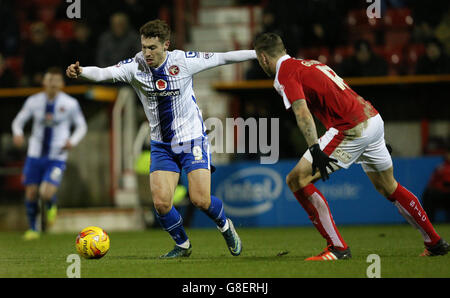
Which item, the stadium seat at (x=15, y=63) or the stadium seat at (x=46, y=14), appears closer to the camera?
the stadium seat at (x=15, y=63)

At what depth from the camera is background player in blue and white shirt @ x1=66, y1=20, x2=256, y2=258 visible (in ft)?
23.6

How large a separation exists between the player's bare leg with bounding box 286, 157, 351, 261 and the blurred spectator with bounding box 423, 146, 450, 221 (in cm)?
666

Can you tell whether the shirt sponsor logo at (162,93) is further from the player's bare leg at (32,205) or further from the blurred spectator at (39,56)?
the blurred spectator at (39,56)

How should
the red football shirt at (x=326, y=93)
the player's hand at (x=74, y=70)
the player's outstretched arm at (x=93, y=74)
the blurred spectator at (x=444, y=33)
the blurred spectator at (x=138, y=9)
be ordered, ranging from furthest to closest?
the blurred spectator at (x=138, y=9)
the blurred spectator at (x=444, y=33)
the player's outstretched arm at (x=93, y=74)
the player's hand at (x=74, y=70)
the red football shirt at (x=326, y=93)

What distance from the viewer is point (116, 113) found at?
1562 cm

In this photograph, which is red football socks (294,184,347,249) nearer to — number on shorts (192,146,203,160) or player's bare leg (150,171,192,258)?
number on shorts (192,146,203,160)

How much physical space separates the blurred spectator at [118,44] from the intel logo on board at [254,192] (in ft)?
11.3

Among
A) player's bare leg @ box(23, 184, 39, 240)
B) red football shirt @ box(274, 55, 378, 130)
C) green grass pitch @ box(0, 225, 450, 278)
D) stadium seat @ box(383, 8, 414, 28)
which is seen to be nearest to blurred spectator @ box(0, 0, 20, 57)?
player's bare leg @ box(23, 184, 39, 240)

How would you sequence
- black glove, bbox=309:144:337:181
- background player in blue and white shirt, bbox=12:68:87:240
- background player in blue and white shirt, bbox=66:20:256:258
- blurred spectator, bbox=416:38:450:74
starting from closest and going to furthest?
1. black glove, bbox=309:144:337:181
2. background player in blue and white shirt, bbox=66:20:256:258
3. background player in blue and white shirt, bbox=12:68:87:240
4. blurred spectator, bbox=416:38:450:74

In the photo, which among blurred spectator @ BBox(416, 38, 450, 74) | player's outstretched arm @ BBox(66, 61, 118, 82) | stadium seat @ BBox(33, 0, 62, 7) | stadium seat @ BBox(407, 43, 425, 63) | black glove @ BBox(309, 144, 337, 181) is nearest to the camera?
black glove @ BBox(309, 144, 337, 181)

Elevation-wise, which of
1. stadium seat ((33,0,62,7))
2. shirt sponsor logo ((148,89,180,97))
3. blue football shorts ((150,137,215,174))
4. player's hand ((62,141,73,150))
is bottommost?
player's hand ((62,141,73,150))

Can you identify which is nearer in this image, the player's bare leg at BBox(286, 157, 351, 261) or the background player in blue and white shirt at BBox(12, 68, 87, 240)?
the player's bare leg at BBox(286, 157, 351, 261)

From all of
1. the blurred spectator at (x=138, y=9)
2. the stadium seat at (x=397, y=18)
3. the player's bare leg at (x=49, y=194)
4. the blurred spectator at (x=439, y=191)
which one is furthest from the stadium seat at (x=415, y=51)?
the player's bare leg at (x=49, y=194)

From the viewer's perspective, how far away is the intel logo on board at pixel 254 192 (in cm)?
1357
